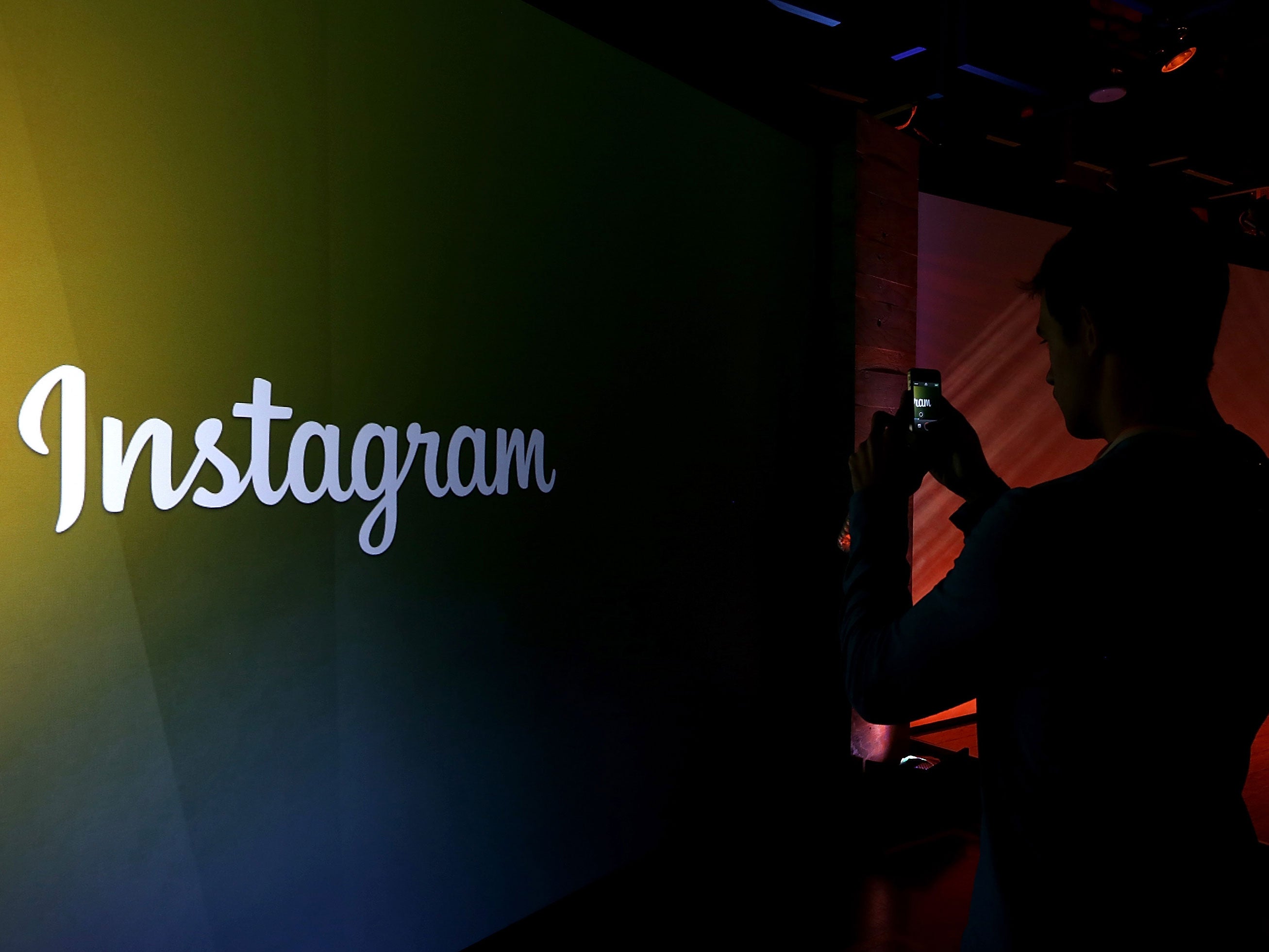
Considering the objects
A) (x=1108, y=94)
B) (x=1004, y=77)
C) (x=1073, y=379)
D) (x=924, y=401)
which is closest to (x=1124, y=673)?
(x=1073, y=379)

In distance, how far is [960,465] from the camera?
131 centimetres

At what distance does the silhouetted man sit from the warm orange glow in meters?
3.80

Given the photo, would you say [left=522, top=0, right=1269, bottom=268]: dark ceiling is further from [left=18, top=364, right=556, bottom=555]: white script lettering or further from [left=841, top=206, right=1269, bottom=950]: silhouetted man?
[left=841, top=206, right=1269, bottom=950]: silhouetted man

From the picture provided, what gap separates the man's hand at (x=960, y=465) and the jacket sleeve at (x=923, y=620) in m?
0.27

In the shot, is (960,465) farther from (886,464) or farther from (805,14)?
(805,14)

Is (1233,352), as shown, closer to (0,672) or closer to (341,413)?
(341,413)

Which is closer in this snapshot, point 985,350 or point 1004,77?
point 1004,77

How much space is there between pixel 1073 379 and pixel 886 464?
23cm

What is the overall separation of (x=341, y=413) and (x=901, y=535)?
5.19 feet

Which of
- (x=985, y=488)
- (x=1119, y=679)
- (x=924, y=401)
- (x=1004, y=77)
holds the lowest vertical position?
(x=1119, y=679)

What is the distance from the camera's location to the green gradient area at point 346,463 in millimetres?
1753

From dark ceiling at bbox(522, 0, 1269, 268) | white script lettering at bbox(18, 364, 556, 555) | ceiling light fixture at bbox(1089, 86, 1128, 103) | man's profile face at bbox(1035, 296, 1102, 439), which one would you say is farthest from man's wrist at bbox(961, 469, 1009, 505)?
ceiling light fixture at bbox(1089, 86, 1128, 103)

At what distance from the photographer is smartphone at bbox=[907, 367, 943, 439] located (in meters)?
1.52

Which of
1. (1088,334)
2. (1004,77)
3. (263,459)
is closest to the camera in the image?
(1088,334)
